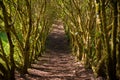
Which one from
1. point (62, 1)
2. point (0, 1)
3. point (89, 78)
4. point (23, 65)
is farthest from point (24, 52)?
point (62, 1)

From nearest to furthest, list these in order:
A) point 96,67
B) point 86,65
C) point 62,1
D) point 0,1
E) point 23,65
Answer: point 0,1
point 96,67
point 23,65
point 86,65
point 62,1

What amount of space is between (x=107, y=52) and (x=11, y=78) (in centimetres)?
406

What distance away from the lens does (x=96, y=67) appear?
13836 mm

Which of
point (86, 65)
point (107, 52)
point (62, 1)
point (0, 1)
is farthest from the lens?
point (62, 1)

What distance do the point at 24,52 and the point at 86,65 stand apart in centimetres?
437

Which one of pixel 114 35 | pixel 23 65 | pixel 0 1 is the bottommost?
pixel 23 65

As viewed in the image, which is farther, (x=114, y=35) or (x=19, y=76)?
(x=19, y=76)

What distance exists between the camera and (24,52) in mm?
15586

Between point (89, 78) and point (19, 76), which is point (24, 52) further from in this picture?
point (89, 78)

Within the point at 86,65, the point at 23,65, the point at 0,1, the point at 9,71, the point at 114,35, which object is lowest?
the point at 86,65

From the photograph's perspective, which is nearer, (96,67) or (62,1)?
(96,67)

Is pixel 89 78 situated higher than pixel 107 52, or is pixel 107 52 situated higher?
pixel 107 52

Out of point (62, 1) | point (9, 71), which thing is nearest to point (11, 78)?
point (9, 71)

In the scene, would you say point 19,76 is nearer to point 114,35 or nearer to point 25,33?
point 25,33
